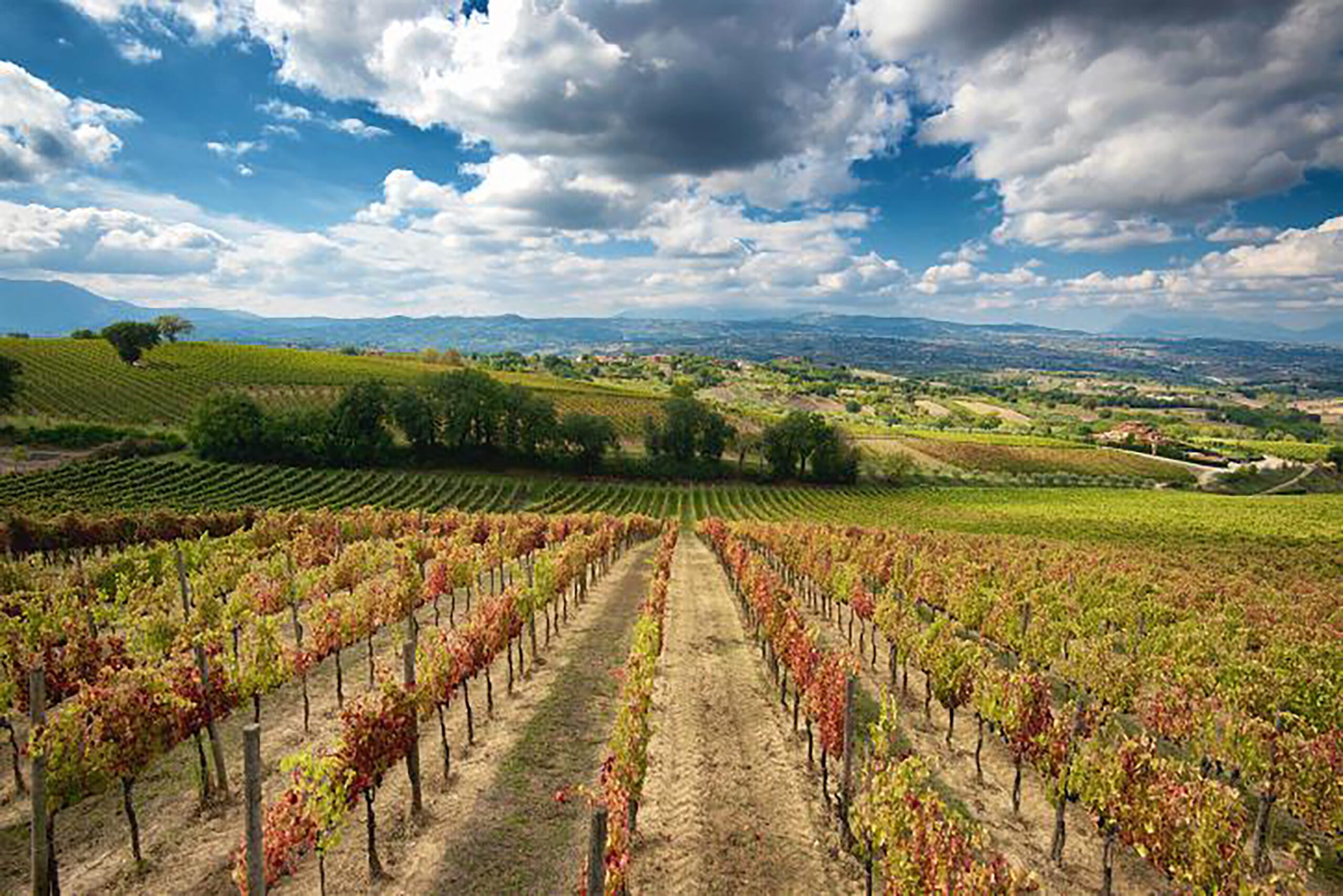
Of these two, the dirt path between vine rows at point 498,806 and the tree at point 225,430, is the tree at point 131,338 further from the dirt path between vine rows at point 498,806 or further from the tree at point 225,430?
the dirt path between vine rows at point 498,806

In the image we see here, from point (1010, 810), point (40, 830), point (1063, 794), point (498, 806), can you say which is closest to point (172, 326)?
point (40, 830)

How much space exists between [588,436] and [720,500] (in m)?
19.3

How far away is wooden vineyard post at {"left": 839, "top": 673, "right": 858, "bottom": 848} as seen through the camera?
11.1m

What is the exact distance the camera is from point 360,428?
248ft

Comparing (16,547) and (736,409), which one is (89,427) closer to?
(16,547)

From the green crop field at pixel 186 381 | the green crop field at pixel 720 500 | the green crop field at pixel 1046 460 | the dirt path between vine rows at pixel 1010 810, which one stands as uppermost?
the green crop field at pixel 186 381

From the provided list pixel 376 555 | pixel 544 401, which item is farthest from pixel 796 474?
pixel 376 555

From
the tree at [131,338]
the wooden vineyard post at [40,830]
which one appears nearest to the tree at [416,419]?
the tree at [131,338]

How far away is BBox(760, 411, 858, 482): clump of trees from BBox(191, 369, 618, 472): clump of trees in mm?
23365

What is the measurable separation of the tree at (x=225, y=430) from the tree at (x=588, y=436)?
3551 centimetres

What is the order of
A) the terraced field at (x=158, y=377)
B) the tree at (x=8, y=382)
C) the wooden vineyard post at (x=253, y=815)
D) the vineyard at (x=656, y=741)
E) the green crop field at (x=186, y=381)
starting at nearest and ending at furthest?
1. the wooden vineyard post at (x=253, y=815)
2. the vineyard at (x=656, y=741)
3. the tree at (x=8, y=382)
4. the terraced field at (x=158, y=377)
5. the green crop field at (x=186, y=381)

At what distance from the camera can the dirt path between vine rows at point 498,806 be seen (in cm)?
998

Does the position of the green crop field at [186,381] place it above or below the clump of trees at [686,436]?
above

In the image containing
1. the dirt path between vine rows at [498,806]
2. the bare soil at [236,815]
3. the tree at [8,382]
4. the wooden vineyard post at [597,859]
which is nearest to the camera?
the wooden vineyard post at [597,859]
